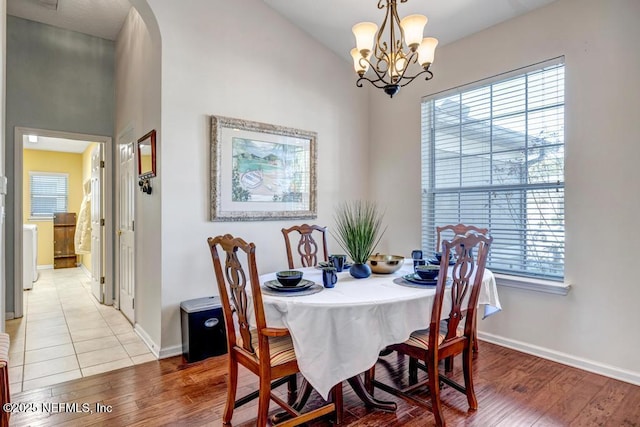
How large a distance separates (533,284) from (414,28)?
2197 mm

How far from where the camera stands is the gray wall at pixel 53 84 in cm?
394

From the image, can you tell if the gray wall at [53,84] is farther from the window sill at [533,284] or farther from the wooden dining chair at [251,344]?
the window sill at [533,284]

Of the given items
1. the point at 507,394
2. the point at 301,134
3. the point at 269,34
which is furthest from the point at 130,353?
the point at 269,34

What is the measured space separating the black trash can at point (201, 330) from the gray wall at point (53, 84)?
262cm

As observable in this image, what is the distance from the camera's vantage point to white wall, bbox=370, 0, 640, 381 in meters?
2.44

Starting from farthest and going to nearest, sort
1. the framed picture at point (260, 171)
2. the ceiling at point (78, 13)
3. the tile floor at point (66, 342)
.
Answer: the ceiling at point (78, 13) → the framed picture at point (260, 171) → the tile floor at point (66, 342)

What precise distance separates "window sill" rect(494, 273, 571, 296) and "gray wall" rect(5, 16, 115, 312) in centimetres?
477

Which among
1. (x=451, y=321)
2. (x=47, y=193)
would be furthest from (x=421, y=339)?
(x=47, y=193)

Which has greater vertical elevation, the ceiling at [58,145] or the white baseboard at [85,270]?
the ceiling at [58,145]

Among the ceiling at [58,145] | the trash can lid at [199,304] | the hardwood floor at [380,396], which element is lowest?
the hardwood floor at [380,396]

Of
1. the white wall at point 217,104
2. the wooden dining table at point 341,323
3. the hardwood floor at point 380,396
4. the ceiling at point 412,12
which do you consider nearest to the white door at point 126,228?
the white wall at point 217,104

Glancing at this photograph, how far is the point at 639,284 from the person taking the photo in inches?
94.3

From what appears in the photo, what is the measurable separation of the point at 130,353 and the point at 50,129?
9.65 feet

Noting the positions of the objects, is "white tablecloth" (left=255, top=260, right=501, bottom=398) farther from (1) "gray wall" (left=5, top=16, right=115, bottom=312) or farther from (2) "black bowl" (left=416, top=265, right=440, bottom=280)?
(1) "gray wall" (left=5, top=16, right=115, bottom=312)
